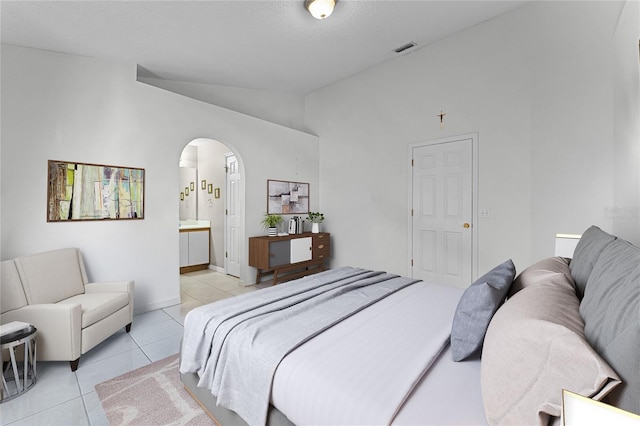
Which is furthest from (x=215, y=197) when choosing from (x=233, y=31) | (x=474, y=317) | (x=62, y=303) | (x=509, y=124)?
(x=474, y=317)

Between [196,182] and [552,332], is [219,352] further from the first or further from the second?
[196,182]

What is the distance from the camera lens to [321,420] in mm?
1047

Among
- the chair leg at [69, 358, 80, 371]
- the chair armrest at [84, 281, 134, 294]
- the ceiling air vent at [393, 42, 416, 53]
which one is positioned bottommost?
the chair leg at [69, 358, 80, 371]

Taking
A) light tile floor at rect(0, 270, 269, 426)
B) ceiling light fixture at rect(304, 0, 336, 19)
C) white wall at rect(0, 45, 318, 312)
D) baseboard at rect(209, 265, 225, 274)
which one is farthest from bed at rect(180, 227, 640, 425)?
baseboard at rect(209, 265, 225, 274)

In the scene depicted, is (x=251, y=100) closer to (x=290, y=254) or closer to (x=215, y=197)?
(x=215, y=197)

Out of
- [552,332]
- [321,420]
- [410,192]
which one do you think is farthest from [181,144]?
[552,332]

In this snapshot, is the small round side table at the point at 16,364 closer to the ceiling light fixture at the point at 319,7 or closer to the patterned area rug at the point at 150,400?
the patterned area rug at the point at 150,400

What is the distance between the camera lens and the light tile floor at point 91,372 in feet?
5.65

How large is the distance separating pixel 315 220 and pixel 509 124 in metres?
3.22

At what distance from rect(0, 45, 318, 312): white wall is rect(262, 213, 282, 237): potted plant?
1.12 metres

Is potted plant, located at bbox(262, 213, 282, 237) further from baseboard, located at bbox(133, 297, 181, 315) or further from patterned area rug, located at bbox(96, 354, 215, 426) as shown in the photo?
patterned area rug, located at bbox(96, 354, 215, 426)

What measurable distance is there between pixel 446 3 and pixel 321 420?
3.86 meters

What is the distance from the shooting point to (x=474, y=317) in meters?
1.19

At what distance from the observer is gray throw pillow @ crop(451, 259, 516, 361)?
1.18 meters
